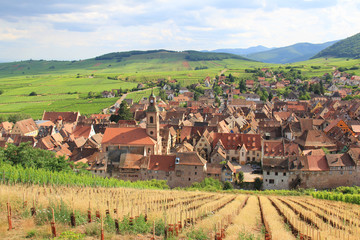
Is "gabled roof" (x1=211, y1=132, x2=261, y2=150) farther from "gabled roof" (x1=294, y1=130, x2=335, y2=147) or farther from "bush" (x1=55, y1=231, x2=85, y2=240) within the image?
"bush" (x1=55, y1=231, x2=85, y2=240)

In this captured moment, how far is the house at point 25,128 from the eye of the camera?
3594 inches

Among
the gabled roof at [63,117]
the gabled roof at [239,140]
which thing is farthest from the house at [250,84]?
the gabled roof at [239,140]

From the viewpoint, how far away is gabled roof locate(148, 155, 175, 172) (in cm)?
5405

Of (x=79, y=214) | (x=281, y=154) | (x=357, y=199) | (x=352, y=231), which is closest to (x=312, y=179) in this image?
(x=281, y=154)

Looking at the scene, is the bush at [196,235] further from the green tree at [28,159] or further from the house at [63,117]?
the house at [63,117]

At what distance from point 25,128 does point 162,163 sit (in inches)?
2299

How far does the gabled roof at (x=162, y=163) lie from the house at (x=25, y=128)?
53.8 meters

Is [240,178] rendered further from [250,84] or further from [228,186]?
[250,84]

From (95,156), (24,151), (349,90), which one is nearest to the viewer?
(24,151)

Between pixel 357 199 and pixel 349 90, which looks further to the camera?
pixel 349 90

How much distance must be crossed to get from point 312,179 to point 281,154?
8.60 meters

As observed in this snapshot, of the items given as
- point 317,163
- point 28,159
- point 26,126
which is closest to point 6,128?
point 26,126

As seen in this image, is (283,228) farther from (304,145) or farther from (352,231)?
(304,145)

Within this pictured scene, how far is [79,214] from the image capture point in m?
19.8
